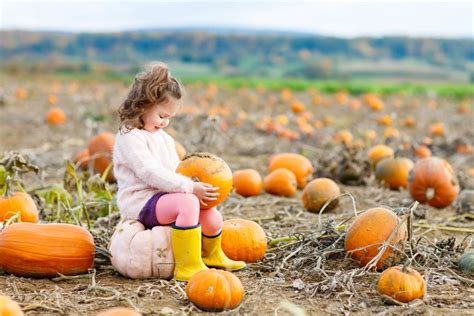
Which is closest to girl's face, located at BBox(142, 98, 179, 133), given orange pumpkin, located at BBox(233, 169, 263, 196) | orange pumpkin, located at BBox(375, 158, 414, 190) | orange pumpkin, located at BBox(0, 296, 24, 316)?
orange pumpkin, located at BBox(0, 296, 24, 316)

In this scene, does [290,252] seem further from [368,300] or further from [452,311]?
[452,311]

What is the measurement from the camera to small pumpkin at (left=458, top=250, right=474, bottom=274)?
448cm

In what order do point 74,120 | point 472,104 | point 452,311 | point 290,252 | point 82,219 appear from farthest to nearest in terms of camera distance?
point 472,104 < point 74,120 < point 82,219 < point 290,252 < point 452,311

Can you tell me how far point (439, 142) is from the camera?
11.7 m

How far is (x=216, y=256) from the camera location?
459 centimetres

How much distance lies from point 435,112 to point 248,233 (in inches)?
597

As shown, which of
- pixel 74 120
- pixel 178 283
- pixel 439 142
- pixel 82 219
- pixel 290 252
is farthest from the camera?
pixel 74 120

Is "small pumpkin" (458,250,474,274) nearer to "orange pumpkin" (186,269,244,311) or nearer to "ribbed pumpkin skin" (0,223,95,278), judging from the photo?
"orange pumpkin" (186,269,244,311)

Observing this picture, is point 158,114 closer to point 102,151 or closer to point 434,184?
point 434,184

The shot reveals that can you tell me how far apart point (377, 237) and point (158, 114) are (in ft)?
5.00

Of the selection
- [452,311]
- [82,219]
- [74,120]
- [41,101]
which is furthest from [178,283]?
[41,101]

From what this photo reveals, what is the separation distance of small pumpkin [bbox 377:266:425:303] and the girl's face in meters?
1.58

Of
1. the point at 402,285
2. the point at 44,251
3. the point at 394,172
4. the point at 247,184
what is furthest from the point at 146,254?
the point at 394,172

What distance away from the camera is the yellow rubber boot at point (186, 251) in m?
4.27
